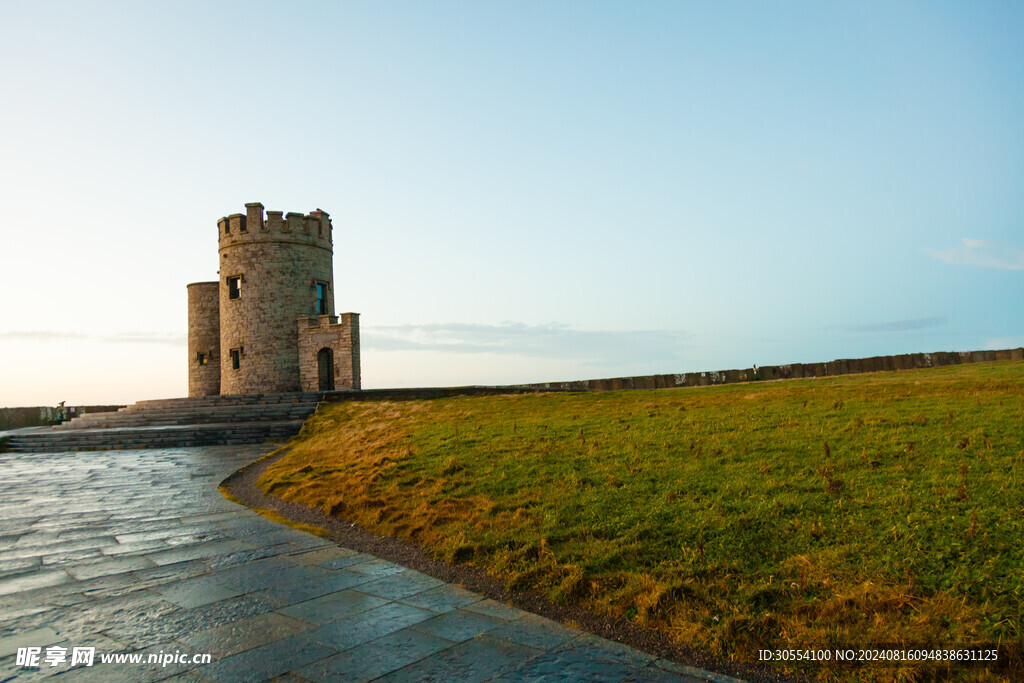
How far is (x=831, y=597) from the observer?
535 cm

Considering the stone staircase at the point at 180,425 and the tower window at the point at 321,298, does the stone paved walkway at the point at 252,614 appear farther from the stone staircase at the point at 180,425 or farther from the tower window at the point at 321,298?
the tower window at the point at 321,298

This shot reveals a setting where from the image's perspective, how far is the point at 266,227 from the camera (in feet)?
109

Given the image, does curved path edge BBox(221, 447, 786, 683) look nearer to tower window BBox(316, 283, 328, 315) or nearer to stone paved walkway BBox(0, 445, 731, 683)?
stone paved walkway BBox(0, 445, 731, 683)

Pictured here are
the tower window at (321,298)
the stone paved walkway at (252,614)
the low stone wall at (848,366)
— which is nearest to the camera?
the stone paved walkway at (252,614)

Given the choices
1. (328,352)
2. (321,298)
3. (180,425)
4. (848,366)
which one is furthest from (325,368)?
(848,366)

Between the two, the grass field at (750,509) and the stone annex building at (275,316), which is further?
the stone annex building at (275,316)

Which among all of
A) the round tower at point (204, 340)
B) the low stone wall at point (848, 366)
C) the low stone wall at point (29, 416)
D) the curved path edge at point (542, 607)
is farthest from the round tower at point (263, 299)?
the curved path edge at point (542, 607)

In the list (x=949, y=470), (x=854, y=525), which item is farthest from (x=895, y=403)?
(x=854, y=525)

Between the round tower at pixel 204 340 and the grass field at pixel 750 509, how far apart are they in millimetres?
26773

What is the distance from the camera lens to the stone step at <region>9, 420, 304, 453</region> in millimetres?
21594

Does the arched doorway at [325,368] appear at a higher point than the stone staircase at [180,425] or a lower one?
higher

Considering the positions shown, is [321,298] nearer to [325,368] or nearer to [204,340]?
[325,368]

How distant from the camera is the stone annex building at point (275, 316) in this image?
32562mm

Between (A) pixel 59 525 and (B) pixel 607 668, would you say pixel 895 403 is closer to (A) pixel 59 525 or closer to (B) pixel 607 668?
(B) pixel 607 668
